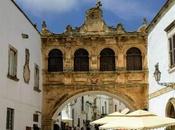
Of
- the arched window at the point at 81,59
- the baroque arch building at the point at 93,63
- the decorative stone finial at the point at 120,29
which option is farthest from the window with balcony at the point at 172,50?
the arched window at the point at 81,59

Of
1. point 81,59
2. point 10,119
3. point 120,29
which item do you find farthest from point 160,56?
point 10,119

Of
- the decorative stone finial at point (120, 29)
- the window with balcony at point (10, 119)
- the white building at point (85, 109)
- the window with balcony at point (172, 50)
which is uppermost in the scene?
the decorative stone finial at point (120, 29)

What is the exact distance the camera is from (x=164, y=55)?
20953 mm

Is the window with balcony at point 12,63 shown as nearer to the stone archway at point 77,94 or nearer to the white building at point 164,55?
the stone archway at point 77,94

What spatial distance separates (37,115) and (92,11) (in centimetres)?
713

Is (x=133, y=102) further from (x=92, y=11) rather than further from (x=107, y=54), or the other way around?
(x=92, y=11)

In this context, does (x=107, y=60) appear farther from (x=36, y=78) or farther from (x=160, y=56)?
(x=160, y=56)

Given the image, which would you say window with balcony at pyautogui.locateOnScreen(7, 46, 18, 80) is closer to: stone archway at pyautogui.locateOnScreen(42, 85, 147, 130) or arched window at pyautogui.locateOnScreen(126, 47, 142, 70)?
stone archway at pyautogui.locateOnScreen(42, 85, 147, 130)

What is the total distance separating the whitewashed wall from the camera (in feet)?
65.9

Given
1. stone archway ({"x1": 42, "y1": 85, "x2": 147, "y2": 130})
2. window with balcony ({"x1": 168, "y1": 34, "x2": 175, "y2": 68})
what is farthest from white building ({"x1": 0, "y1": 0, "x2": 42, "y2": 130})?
window with balcony ({"x1": 168, "y1": 34, "x2": 175, "y2": 68})

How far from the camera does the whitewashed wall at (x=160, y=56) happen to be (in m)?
20.1

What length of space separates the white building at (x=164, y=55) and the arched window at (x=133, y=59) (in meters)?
1.65

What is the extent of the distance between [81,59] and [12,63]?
7.24m

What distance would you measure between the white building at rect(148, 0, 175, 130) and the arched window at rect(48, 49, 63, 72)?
220 inches
